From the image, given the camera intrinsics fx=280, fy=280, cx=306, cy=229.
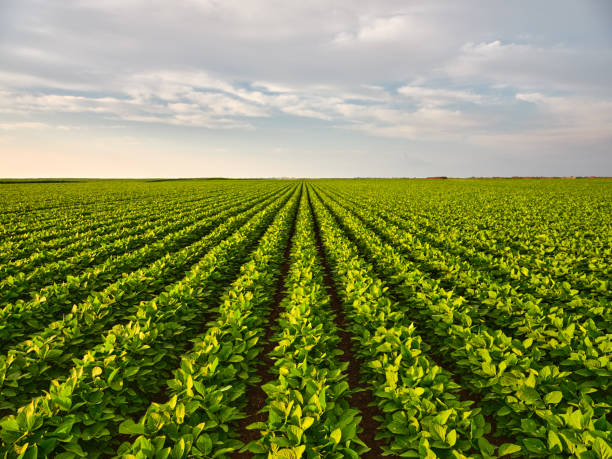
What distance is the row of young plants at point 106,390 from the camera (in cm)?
285

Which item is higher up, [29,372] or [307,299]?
[307,299]

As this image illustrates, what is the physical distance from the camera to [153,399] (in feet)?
15.6

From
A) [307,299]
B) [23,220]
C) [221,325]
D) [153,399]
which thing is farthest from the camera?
[23,220]

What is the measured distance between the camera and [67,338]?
4.99 metres

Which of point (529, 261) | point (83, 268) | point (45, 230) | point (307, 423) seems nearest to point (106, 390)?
point (307, 423)

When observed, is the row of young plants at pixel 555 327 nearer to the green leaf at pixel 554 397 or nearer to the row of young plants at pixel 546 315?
the row of young plants at pixel 546 315

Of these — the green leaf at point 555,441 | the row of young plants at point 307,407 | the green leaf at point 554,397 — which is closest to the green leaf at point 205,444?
the row of young plants at point 307,407

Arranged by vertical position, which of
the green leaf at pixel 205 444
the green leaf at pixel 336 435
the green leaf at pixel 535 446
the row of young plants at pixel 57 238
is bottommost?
the green leaf at pixel 535 446

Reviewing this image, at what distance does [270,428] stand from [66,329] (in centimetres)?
442

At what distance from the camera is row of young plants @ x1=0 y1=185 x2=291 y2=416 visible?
13.4ft

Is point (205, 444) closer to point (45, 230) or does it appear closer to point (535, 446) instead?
point (535, 446)

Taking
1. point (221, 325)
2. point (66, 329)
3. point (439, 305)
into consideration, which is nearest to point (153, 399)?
point (221, 325)

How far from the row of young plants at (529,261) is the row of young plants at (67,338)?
10.4m

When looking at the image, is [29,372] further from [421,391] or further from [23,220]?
[23,220]
